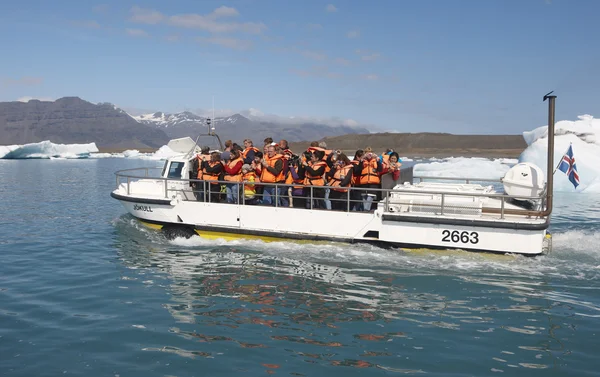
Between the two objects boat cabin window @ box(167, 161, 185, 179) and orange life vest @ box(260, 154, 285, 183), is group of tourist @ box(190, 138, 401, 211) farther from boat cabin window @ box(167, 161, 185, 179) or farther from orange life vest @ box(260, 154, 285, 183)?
boat cabin window @ box(167, 161, 185, 179)

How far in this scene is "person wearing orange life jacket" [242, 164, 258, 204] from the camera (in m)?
12.4

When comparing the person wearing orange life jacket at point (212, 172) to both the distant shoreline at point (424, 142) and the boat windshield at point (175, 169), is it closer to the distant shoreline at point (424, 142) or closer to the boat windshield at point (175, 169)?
the boat windshield at point (175, 169)

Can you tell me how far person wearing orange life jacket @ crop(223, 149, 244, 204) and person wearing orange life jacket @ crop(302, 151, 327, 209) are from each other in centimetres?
168

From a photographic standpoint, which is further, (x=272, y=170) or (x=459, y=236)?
(x=272, y=170)

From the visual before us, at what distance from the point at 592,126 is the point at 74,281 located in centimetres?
3153

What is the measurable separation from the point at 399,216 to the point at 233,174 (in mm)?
4235

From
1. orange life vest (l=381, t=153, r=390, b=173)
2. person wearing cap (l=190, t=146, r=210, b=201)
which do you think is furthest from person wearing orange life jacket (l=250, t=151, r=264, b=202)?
orange life vest (l=381, t=153, r=390, b=173)

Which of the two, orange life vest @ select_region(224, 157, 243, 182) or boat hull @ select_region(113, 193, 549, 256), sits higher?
orange life vest @ select_region(224, 157, 243, 182)

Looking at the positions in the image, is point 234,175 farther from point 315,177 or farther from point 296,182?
point 315,177

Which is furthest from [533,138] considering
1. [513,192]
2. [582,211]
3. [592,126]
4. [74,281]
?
[74,281]

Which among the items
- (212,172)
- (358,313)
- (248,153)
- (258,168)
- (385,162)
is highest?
(248,153)

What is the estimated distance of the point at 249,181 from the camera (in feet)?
40.3

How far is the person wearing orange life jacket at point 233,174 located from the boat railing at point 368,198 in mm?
84

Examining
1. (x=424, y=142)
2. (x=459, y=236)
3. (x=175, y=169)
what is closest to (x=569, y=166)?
(x=459, y=236)
